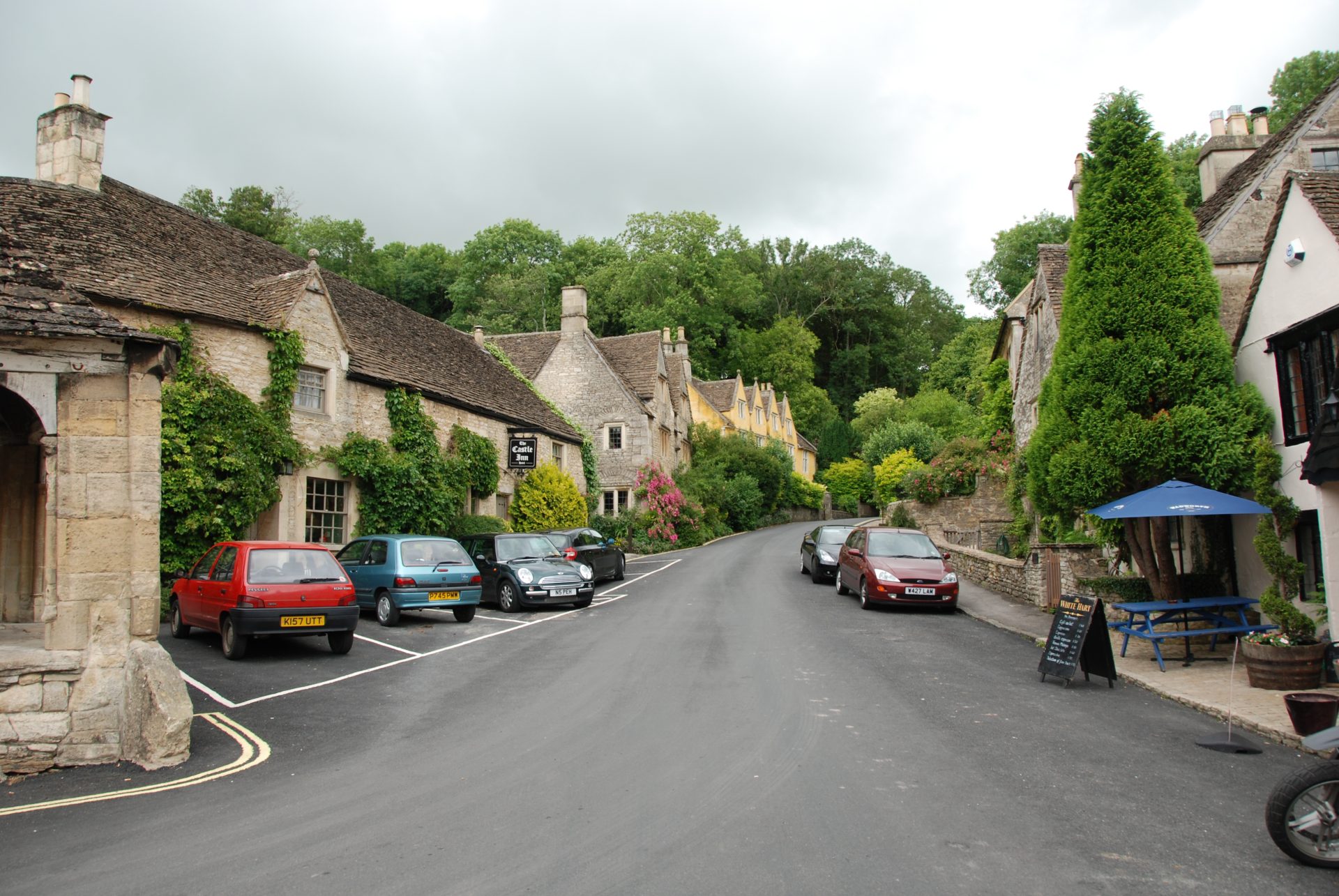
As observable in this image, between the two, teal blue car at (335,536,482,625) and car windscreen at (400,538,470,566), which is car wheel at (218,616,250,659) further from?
car windscreen at (400,538,470,566)

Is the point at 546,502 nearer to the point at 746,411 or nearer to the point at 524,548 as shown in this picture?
the point at 524,548

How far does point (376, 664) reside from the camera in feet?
38.9

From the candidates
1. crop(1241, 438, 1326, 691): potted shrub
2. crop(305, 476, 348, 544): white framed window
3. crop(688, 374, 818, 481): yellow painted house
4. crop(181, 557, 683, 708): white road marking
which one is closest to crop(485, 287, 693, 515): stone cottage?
crop(688, 374, 818, 481): yellow painted house

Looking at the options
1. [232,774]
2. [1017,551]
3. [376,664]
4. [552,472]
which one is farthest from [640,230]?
[232,774]

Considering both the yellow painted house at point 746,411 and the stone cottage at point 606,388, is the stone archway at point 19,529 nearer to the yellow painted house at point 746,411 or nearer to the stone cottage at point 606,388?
the stone cottage at point 606,388

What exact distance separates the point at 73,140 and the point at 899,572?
1900 centimetres

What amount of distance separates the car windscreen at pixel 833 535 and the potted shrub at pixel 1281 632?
12268 millimetres

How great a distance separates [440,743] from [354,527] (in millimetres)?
13767

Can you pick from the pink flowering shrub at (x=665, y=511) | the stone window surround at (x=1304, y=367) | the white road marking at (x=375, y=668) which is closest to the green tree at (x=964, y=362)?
the pink flowering shrub at (x=665, y=511)

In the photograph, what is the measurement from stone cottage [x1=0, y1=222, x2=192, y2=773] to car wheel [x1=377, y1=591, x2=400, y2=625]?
7544 millimetres

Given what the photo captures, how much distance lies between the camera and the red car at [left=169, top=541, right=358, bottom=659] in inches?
460

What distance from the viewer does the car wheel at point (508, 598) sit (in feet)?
59.0

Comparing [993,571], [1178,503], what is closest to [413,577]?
[1178,503]

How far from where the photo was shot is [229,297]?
59.4ft
